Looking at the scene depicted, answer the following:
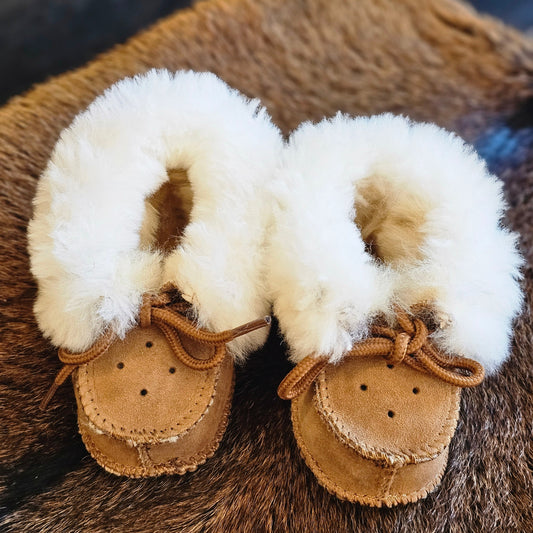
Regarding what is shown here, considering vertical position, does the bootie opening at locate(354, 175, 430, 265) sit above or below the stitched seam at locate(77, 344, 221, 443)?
above

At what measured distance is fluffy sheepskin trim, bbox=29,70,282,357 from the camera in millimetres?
660

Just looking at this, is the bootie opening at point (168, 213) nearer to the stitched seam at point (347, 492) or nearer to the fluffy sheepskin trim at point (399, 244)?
the fluffy sheepskin trim at point (399, 244)

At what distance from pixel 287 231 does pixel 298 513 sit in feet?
1.24

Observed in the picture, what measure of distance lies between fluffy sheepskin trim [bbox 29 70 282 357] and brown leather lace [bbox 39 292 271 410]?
0.01 meters

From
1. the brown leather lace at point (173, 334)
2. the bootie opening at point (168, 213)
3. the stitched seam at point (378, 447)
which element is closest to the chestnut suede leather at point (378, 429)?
the stitched seam at point (378, 447)

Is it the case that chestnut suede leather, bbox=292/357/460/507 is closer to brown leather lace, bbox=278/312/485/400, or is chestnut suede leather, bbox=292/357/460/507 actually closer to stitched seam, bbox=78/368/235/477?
brown leather lace, bbox=278/312/485/400

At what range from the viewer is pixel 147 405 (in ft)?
2.17

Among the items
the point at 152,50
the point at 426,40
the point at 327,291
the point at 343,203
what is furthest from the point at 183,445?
the point at 426,40

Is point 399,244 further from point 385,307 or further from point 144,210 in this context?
point 144,210

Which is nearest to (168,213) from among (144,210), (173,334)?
(144,210)

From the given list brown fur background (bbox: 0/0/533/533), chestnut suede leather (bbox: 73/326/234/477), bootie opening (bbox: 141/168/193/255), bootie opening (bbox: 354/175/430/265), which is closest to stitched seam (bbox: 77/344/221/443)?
chestnut suede leather (bbox: 73/326/234/477)

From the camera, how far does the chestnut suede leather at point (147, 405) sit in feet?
2.16

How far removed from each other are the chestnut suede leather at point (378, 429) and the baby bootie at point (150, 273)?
5.2 inches

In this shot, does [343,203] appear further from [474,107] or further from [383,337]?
[474,107]
